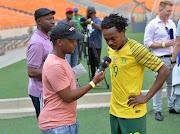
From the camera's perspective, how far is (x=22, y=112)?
4.76 meters

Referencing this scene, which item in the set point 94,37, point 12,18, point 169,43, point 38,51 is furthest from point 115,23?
point 12,18

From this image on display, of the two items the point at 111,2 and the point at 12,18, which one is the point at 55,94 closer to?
the point at 12,18

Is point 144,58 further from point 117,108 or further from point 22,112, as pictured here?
point 22,112

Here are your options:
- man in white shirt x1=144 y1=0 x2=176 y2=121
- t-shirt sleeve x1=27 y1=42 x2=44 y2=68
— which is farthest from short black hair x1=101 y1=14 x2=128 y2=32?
man in white shirt x1=144 y1=0 x2=176 y2=121

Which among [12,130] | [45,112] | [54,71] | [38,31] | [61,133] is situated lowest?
[12,130]

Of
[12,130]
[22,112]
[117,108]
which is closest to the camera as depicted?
[117,108]

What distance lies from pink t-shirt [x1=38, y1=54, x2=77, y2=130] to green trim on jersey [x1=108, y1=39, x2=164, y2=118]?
1.51ft

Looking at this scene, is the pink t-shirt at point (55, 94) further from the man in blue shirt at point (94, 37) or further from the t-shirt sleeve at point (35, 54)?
the man in blue shirt at point (94, 37)

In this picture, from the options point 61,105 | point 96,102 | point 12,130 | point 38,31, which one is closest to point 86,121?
point 96,102

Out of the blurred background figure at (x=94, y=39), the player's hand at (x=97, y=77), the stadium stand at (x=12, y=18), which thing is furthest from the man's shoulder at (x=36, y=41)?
the stadium stand at (x=12, y=18)

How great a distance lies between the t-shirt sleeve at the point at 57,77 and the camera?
1883 mm

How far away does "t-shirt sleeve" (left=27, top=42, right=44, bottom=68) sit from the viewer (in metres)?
2.67

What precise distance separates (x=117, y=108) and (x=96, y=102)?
2859 millimetres

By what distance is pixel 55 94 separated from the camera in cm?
198
